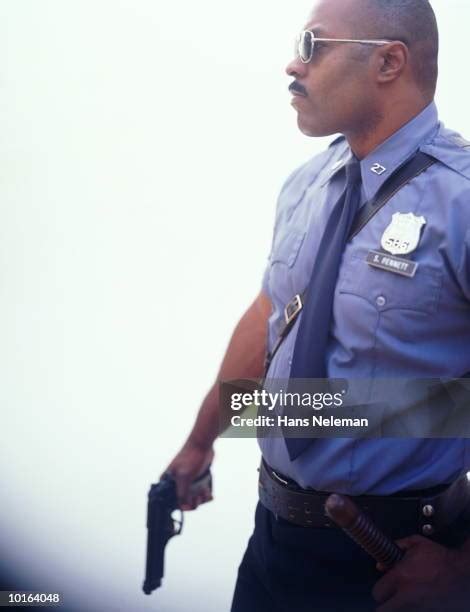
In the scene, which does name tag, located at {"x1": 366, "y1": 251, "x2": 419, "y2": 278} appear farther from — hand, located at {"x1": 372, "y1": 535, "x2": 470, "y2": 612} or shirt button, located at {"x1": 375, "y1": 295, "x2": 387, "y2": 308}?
hand, located at {"x1": 372, "y1": 535, "x2": 470, "y2": 612}

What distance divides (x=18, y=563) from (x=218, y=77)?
1.16 meters

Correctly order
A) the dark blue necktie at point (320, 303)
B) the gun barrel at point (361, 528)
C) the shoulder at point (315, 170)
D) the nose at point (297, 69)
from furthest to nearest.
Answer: the shoulder at point (315, 170) → the nose at point (297, 69) → the dark blue necktie at point (320, 303) → the gun barrel at point (361, 528)

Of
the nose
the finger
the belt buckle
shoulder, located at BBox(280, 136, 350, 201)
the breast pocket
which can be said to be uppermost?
the nose

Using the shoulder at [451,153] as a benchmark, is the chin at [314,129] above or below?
above

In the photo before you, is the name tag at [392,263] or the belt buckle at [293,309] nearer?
the name tag at [392,263]

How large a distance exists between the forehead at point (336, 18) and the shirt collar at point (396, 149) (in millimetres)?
186

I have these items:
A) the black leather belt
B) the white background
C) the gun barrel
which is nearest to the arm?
the white background

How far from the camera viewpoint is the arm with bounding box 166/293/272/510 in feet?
5.00

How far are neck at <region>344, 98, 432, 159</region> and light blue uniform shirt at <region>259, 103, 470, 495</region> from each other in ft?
0.05

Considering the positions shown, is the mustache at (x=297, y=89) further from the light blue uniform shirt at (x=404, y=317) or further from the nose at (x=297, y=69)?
the light blue uniform shirt at (x=404, y=317)

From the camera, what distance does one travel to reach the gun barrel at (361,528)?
3.65 ft

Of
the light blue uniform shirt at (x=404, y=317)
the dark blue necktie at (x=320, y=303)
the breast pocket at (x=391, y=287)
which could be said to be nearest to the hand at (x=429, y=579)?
the light blue uniform shirt at (x=404, y=317)

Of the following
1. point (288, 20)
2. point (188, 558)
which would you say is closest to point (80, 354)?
point (188, 558)

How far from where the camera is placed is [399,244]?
1.20 m
